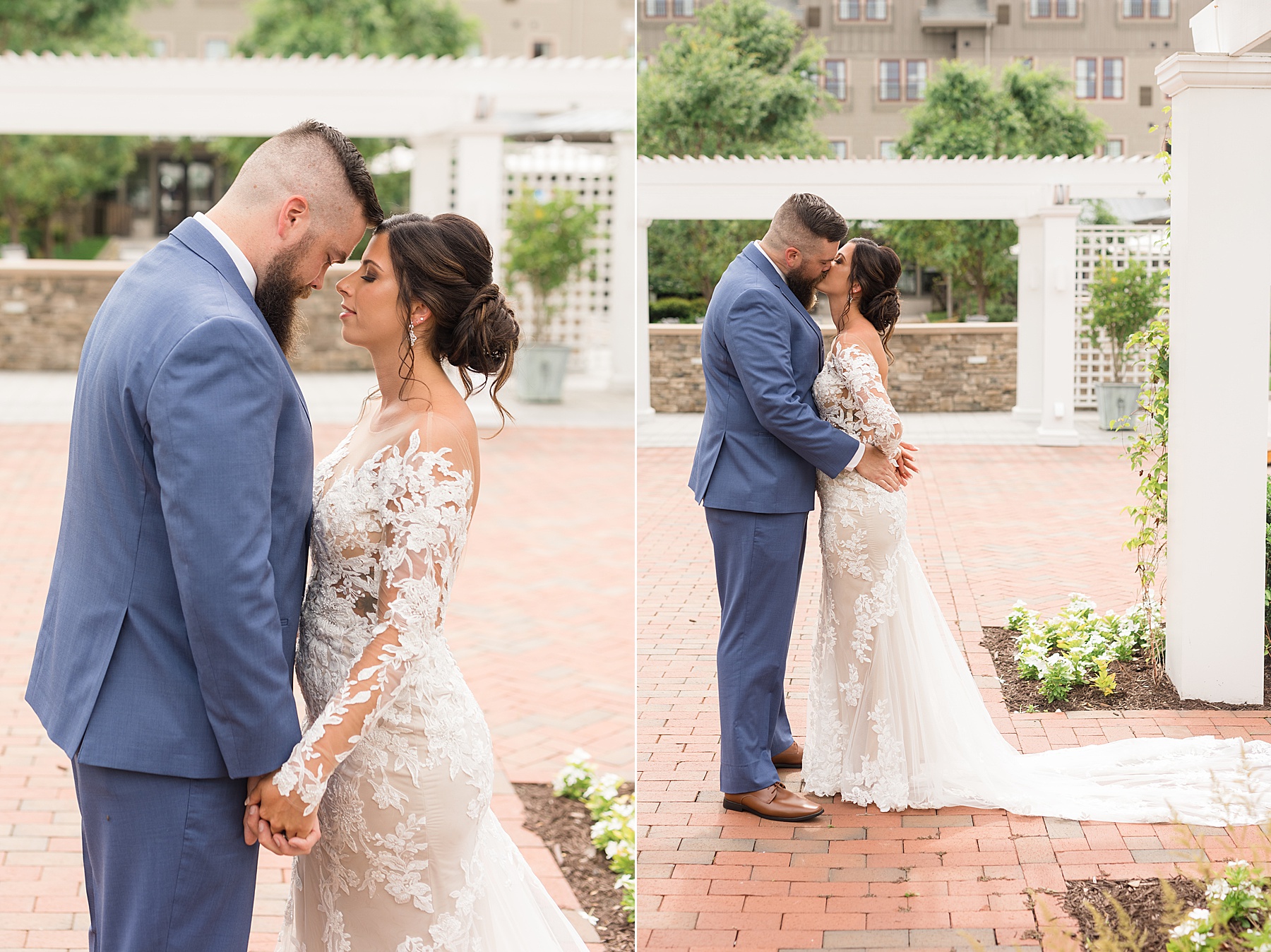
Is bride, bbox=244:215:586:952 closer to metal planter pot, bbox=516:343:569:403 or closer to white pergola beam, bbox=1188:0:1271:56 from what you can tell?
white pergola beam, bbox=1188:0:1271:56

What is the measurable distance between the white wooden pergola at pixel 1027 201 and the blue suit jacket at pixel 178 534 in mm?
1006

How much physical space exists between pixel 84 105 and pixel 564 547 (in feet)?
29.4

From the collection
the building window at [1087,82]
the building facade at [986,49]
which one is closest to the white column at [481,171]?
the building facade at [986,49]

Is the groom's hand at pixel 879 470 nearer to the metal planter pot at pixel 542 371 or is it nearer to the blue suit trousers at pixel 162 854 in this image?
the blue suit trousers at pixel 162 854

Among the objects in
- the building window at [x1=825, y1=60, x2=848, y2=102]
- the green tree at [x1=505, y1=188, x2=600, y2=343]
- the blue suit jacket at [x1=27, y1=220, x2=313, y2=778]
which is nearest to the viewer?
the blue suit jacket at [x1=27, y1=220, x2=313, y2=778]

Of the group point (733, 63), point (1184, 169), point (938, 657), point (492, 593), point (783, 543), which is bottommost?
point (492, 593)

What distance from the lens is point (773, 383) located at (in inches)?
117

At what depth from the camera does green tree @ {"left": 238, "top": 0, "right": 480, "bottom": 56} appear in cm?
2709

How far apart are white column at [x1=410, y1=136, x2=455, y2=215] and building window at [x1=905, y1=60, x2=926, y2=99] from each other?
11827 mm

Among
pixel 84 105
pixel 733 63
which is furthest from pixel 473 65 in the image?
pixel 733 63

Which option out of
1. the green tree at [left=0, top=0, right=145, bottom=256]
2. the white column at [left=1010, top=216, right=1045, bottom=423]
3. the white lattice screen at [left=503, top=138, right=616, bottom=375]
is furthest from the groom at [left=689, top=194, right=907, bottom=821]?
the green tree at [left=0, top=0, right=145, bottom=256]

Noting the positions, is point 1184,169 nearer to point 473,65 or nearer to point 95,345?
point 95,345

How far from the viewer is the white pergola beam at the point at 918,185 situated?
2496mm

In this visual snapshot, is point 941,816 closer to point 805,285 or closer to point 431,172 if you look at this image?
point 805,285
